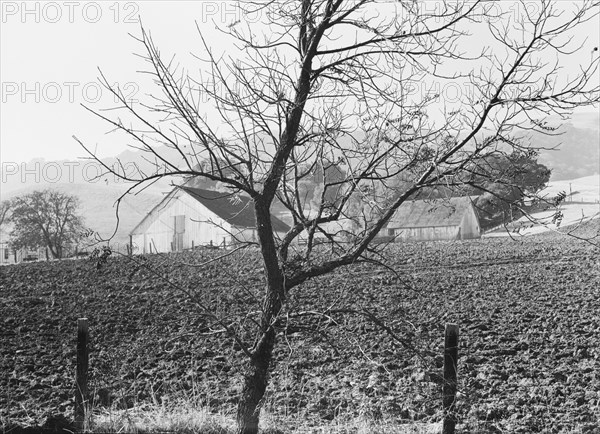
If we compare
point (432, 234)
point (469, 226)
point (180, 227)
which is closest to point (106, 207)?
point (432, 234)

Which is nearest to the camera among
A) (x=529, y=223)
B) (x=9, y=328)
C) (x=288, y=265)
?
(x=529, y=223)

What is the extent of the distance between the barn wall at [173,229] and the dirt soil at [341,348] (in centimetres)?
2625

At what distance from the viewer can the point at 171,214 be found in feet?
162

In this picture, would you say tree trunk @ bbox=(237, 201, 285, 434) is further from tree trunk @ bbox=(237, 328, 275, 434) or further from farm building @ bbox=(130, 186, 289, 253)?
farm building @ bbox=(130, 186, 289, 253)

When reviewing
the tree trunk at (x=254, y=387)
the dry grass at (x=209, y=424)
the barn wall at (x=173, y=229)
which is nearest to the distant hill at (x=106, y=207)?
the barn wall at (x=173, y=229)

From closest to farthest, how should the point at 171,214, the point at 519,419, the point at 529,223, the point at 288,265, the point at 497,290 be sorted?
the point at 529,223
the point at 288,265
the point at 519,419
the point at 497,290
the point at 171,214

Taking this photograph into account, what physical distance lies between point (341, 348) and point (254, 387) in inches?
35.1

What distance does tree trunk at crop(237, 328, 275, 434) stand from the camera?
20.0ft

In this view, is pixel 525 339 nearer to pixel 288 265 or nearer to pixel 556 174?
pixel 288 265

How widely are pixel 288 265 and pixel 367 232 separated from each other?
82 centimetres

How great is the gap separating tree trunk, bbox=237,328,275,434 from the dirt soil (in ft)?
0.85

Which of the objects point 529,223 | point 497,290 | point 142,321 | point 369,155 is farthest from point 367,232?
point 497,290

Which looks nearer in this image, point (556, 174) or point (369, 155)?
point (369, 155)

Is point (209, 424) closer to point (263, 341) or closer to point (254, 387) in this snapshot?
point (254, 387)
